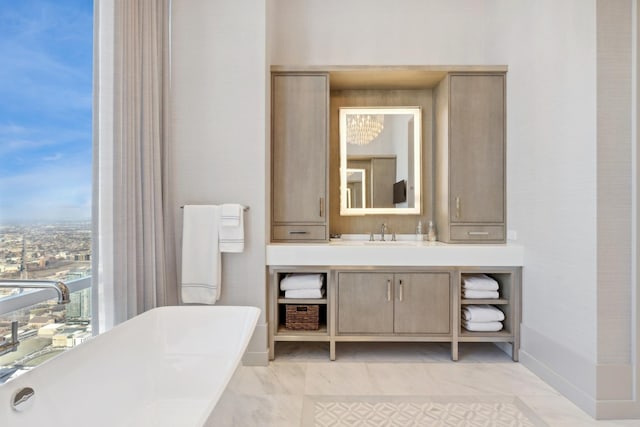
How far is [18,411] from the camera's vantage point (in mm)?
1266

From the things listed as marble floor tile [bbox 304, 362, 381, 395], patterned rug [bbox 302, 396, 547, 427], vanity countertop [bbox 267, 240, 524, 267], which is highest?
vanity countertop [bbox 267, 240, 524, 267]

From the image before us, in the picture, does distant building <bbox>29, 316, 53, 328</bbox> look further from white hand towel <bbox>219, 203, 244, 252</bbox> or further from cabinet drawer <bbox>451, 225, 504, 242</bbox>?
cabinet drawer <bbox>451, 225, 504, 242</bbox>

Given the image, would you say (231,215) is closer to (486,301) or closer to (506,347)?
(486,301)

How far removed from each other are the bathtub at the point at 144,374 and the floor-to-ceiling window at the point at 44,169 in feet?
0.94

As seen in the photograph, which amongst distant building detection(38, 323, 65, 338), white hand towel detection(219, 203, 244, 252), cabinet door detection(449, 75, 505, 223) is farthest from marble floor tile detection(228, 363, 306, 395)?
cabinet door detection(449, 75, 505, 223)

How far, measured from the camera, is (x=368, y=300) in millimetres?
2830

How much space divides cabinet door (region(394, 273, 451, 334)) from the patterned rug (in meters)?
0.58

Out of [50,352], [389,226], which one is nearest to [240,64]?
[389,226]

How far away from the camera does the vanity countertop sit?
2764 mm

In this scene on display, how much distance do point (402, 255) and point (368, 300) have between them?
1.35 ft

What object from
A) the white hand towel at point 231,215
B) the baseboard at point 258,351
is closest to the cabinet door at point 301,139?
the white hand towel at point 231,215

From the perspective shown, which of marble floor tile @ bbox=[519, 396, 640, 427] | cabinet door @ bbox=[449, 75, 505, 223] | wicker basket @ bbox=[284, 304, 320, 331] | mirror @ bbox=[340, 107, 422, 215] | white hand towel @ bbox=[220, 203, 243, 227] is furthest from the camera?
mirror @ bbox=[340, 107, 422, 215]

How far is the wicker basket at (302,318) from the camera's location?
2.88 m
